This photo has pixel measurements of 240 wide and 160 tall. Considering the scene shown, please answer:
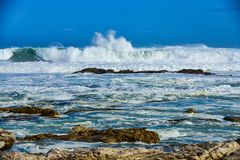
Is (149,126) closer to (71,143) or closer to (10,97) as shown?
(71,143)

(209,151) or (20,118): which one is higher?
(209,151)

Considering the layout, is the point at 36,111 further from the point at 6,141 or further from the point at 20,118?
the point at 6,141

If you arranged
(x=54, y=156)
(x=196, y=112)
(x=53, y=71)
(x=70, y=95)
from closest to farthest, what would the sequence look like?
(x=54, y=156)
(x=196, y=112)
(x=70, y=95)
(x=53, y=71)

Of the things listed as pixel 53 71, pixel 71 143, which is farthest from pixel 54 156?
pixel 53 71

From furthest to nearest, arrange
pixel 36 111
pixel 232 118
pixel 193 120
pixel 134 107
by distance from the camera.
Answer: pixel 134 107
pixel 36 111
pixel 232 118
pixel 193 120

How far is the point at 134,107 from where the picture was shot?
14.7 metres

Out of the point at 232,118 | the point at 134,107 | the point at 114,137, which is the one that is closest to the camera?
the point at 114,137

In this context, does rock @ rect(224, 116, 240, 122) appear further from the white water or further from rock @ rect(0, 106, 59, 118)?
the white water

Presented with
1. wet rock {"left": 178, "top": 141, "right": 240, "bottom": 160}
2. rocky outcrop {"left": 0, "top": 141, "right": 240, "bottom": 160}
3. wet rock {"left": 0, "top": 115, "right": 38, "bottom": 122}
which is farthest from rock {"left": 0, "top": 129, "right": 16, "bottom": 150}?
wet rock {"left": 0, "top": 115, "right": 38, "bottom": 122}

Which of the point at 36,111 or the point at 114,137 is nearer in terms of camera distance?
the point at 114,137

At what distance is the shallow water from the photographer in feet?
33.3

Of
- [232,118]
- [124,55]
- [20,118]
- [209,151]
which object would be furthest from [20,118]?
[124,55]

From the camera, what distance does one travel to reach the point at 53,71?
36.4m

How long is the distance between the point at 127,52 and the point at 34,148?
41.8 m
